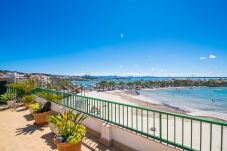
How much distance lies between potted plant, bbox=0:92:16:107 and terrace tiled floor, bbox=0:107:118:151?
9.45 ft

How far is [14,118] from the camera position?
7383mm

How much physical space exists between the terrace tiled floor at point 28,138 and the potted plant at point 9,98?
2.88m

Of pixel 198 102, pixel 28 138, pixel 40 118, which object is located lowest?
pixel 198 102

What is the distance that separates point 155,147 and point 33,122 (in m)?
4.96

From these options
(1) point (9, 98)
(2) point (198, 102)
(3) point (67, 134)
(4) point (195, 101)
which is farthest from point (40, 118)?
(4) point (195, 101)

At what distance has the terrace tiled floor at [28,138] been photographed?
4387mm

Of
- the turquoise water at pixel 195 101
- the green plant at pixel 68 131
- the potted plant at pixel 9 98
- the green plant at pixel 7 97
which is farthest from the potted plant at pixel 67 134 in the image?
the turquoise water at pixel 195 101

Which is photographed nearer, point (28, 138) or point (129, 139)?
point (129, 139)

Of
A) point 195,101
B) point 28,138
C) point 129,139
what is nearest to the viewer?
point 129,139

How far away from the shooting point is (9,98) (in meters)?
10.1

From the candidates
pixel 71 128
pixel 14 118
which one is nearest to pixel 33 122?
pixel 14 118

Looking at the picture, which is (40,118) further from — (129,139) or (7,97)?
(7,97)

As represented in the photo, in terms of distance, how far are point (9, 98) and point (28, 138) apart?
620 cm

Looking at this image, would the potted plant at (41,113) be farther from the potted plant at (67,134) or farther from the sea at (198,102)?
the sea at (198,102)
